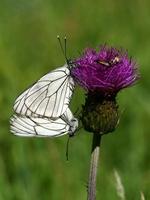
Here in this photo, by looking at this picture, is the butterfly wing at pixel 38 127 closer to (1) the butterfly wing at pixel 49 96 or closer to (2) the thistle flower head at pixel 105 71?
(1) the butterfly wing at pixel 49 96

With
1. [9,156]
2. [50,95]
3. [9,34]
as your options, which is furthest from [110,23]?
[50,95]

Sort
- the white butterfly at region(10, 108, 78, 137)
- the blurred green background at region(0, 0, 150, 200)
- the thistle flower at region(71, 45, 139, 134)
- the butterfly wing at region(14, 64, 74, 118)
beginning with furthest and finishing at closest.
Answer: the blurred green background at region(0, 0, 150, 200)
the butterfly wing at region(14, 64, 74, 118)
the white butterfly at region(10, 108, 78, 137)
the thistle flower at region(71, 45, 139, 134)

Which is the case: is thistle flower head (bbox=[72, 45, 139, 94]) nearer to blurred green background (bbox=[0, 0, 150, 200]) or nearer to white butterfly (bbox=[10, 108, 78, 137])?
white butterfly (bbox=[10, 108, 78, 137])

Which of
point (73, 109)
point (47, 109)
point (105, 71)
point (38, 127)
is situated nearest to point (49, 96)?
point (47, 109)

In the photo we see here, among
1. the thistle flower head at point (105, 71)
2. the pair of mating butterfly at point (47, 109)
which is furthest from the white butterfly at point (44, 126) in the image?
the thistle flower head at point (105, 71)

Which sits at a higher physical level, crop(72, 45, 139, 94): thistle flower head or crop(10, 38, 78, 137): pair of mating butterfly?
crop(72, 45, 139, 94): thistle flower head

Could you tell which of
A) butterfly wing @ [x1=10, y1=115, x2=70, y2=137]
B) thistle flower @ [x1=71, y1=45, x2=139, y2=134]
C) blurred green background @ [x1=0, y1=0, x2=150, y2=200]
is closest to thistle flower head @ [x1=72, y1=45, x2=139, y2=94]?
thistle flower @ [x1=71, y1=45, x2=139, y2=134]
